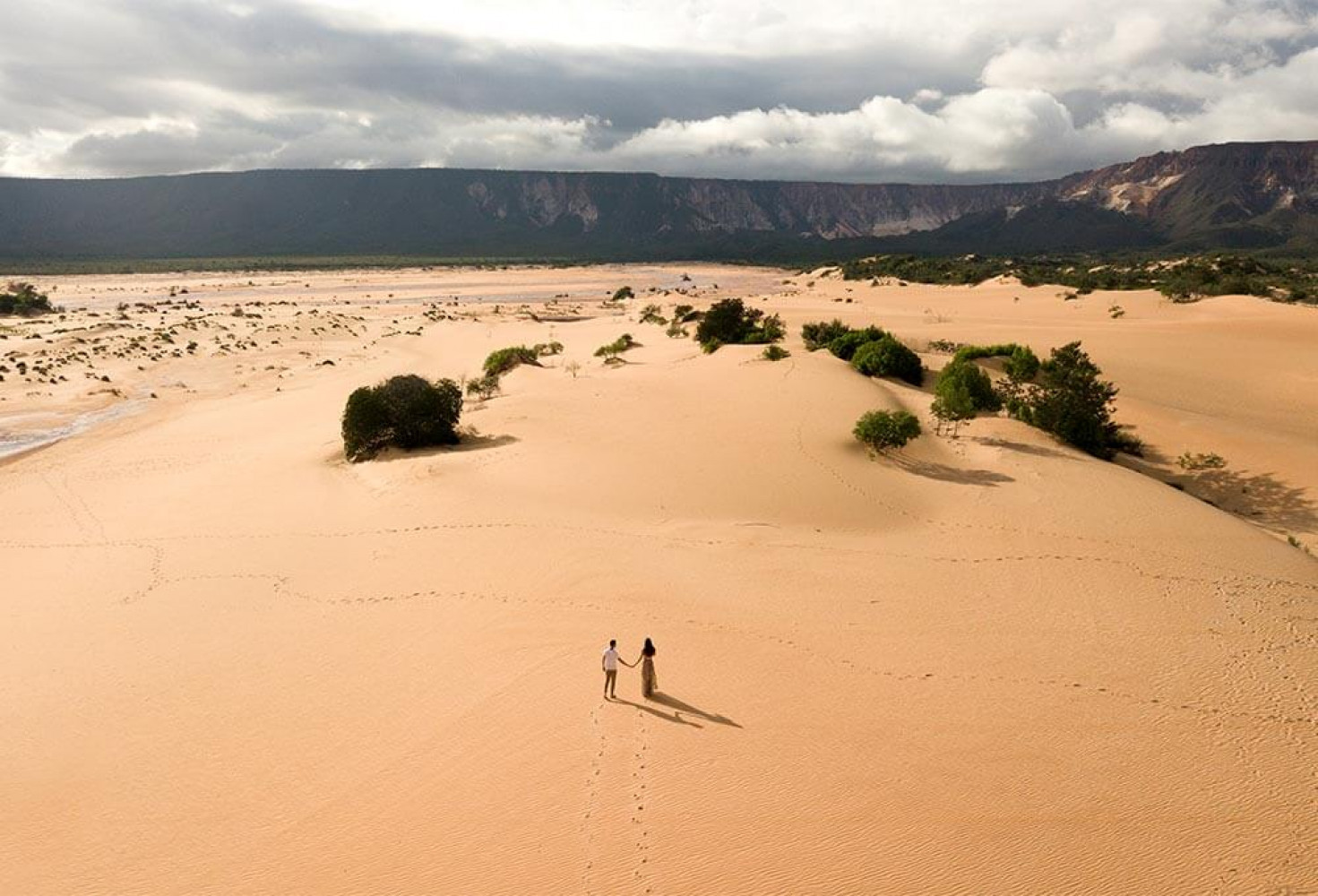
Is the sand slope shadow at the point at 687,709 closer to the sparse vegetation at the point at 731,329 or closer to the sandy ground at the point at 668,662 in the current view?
the sandy ground at the point at 668,662

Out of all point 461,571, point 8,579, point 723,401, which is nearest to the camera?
point 461,571

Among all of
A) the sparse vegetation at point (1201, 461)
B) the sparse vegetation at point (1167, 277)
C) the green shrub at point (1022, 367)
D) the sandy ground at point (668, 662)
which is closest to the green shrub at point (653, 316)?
the green shrub at point (1022, 367)

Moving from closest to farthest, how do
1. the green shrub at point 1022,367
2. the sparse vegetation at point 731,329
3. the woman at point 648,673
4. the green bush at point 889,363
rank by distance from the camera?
the woman at point 648,673, the green shrub at point 1022,367, the green bush at point 889,363, the sparse vegetation at point 731,329

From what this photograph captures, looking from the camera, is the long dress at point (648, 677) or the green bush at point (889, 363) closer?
the long dress at point (648, 677)

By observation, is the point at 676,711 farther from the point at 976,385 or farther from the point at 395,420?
the point at 976,385

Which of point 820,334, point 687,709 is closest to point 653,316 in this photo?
point 820,334

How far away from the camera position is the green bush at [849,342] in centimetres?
3238

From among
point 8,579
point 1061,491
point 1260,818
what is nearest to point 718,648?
point 1260,818

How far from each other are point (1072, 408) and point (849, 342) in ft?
38.8

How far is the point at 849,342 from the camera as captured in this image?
32844 mm

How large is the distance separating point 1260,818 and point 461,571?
37.8 feet

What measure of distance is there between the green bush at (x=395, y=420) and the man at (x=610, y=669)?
566 inches

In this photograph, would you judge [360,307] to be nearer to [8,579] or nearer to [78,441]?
[78,441]

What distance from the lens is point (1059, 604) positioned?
1223cm
